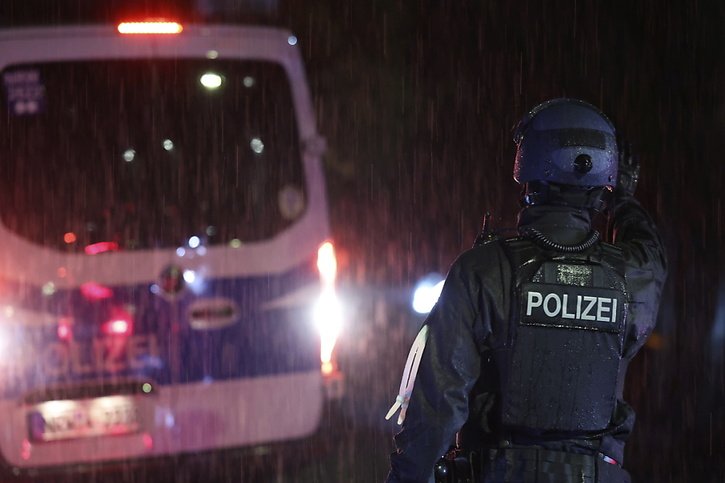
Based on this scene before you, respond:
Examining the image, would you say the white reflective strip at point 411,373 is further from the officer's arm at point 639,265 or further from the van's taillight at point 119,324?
the van's taillight at point 119,324

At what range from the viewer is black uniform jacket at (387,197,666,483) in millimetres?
2910

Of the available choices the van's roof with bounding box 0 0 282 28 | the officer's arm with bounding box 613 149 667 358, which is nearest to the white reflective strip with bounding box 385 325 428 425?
the officer's arm with bounding box 613 149 667 358

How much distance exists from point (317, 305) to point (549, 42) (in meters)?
5.50

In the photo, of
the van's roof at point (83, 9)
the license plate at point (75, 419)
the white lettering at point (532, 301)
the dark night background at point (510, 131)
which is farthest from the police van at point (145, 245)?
the van's roof at point (83, 9)

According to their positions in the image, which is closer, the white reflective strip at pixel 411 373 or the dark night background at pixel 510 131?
the white reflective strip at pixel 411 373

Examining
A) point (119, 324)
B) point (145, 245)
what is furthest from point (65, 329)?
point (145, 245)

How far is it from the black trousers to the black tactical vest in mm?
70

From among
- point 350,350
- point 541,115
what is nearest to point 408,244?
point 350,350

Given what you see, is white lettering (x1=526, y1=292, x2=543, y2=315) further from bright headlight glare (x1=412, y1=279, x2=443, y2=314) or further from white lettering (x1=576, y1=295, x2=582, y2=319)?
bright headlight glare (x1=412, y1=279, x2=443, y2=314)

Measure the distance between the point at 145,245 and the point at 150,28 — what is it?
3.24 ft

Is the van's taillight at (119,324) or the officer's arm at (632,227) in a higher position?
the officer's arm at (632,227)

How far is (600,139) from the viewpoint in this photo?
10.4 ft

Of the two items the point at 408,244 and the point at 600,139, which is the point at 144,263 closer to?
the point at 600,139

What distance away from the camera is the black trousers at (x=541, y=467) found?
296cm
